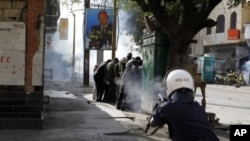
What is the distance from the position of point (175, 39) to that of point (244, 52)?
33.9m

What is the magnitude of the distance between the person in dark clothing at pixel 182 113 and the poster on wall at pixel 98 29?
20657 millimetres

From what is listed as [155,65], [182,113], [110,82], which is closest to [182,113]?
[182,113]

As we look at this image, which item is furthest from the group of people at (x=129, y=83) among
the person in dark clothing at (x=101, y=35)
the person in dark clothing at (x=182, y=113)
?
the person in dark clothing at (x=182, y=113)

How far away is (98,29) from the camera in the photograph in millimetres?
25938

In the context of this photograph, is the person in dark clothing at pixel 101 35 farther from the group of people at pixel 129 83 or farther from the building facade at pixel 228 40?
the building facade at pixel 228 40

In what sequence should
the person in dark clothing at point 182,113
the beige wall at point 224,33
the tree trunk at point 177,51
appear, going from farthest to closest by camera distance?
the beige wall at point 224,33
the tree trunk at point 177,51
the person in dark clothing at point 182,113

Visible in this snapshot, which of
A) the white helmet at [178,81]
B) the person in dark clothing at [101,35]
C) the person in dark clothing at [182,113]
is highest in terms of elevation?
the person in dark clothing at [101,35]

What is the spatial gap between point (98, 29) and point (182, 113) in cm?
2192

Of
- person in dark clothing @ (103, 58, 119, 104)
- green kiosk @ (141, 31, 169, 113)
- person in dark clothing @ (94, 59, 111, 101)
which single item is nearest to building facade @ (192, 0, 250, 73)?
person in dark clothing @ (94, 59, 111, 101)

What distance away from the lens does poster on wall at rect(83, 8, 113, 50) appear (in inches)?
993

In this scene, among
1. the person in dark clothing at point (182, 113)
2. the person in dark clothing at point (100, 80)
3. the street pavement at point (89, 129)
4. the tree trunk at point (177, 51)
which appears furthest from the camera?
the person in dark clothing at point (100, 80)

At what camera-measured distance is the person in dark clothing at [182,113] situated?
13.8ft

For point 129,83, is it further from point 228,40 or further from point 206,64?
point 228,40

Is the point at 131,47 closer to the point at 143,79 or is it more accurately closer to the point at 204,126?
the point at 143,79
